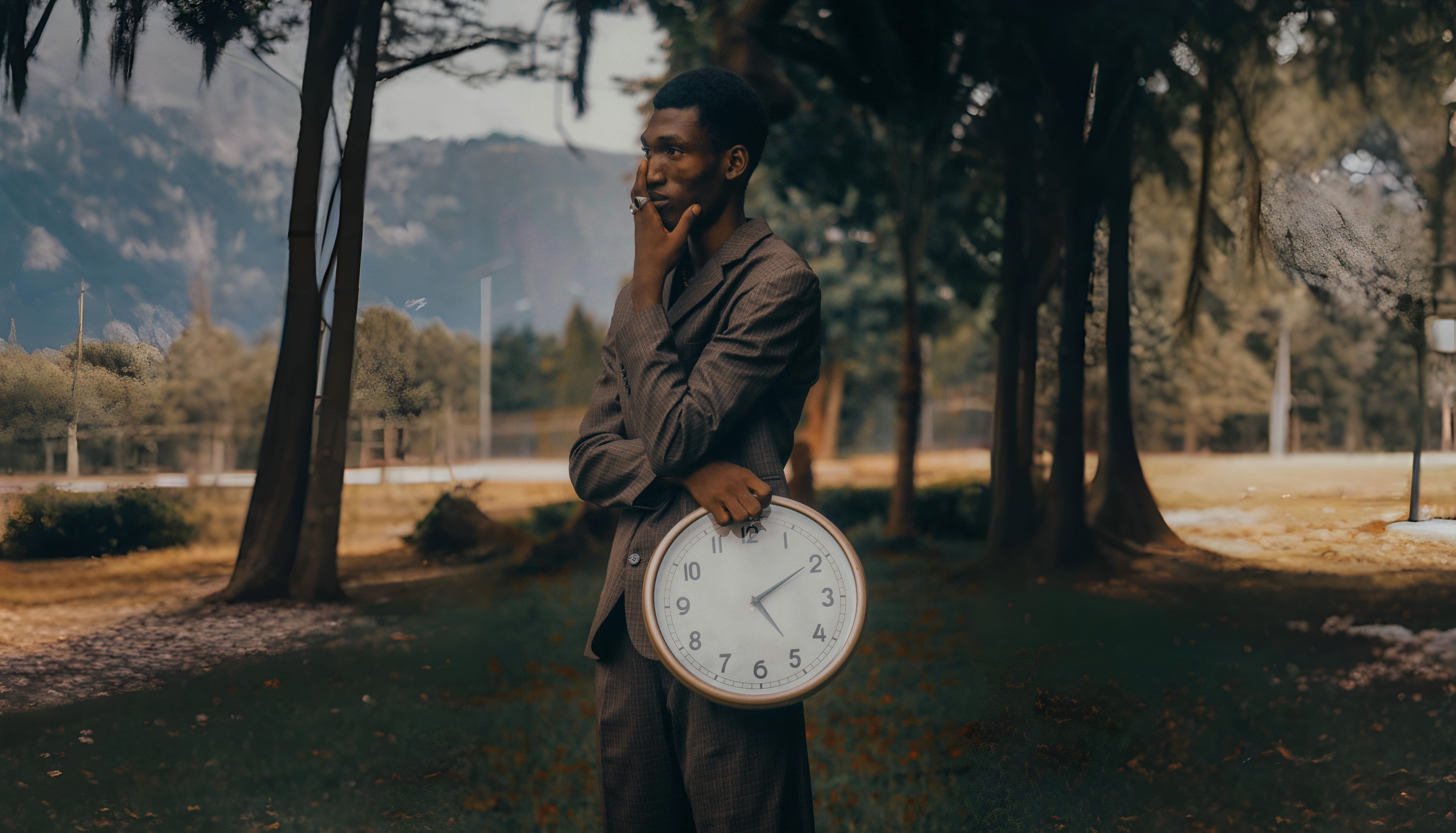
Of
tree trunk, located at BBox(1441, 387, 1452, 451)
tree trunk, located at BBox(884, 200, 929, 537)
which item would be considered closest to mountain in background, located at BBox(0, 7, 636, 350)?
tree trunk, located at BBox(884, 200, 929, 537)

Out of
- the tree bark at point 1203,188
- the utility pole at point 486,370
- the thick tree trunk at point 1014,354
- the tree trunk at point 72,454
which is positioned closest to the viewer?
the tree trunk at point 72,454

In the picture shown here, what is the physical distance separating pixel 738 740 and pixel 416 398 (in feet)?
11.9

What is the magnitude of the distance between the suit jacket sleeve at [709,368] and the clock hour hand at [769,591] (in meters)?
0.26

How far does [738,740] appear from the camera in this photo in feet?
6.27

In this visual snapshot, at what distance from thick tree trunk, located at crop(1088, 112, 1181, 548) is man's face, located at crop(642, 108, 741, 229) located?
4534mm

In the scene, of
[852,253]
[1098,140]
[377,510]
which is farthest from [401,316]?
[852,253]

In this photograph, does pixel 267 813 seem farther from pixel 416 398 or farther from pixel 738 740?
pixel 738 740

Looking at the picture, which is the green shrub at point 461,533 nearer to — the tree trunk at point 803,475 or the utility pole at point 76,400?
the utility pole at point 76,400

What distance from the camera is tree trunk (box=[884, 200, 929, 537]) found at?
25.7 feet

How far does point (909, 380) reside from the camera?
7891 millimetres

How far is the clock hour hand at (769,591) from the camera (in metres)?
1.82

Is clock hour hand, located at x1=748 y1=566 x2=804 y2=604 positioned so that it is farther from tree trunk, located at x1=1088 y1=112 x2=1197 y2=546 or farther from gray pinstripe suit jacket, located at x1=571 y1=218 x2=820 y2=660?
tree trunk, located at x1=1088 y1=112 x2=1197 y2=546

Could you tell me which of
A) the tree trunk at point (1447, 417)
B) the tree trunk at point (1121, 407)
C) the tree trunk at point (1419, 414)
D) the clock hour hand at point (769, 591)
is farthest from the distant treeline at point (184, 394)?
the tree trunk at point (1447, 417)

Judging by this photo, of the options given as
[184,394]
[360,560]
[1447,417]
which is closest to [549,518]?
[360,560]
